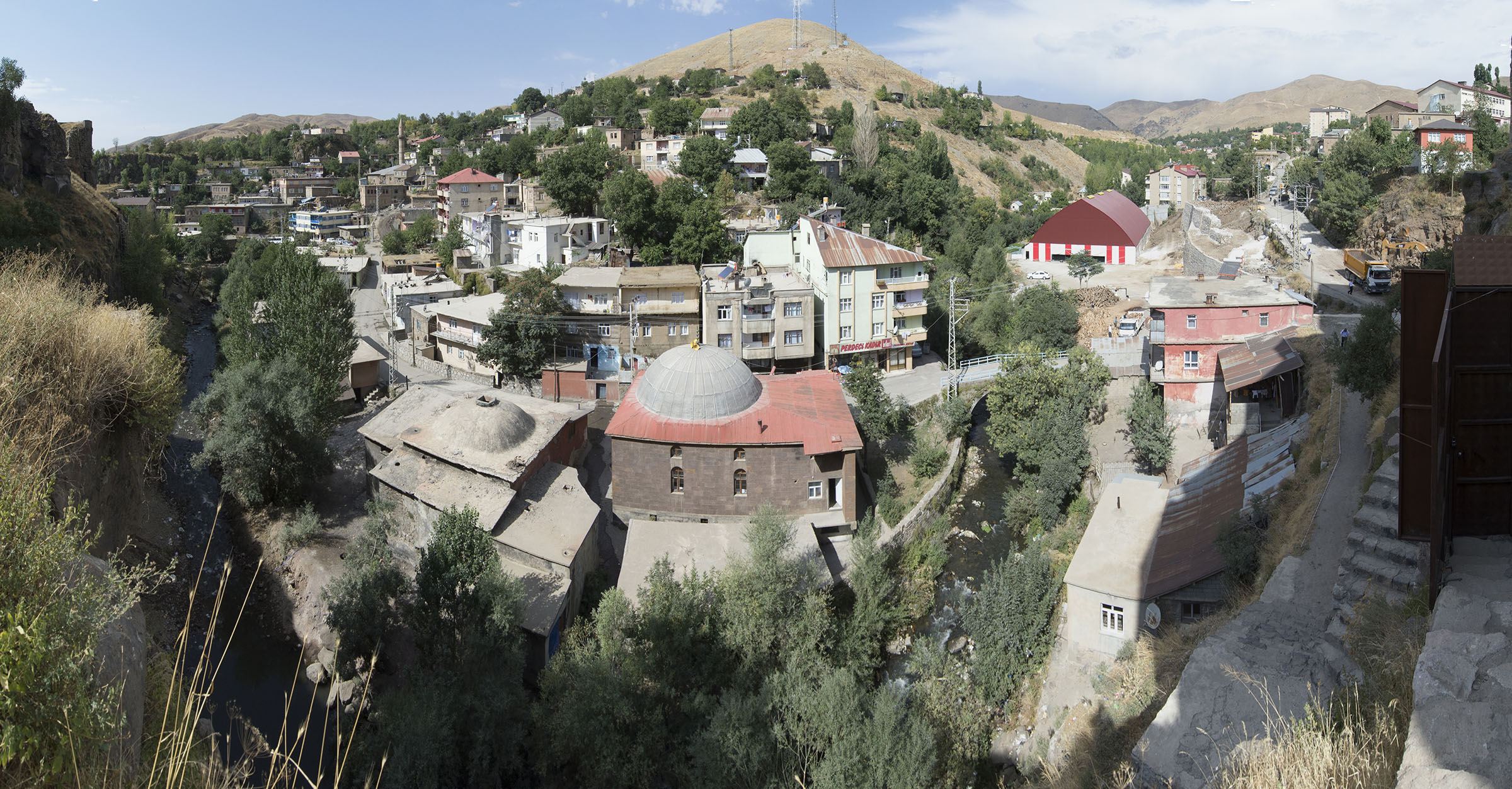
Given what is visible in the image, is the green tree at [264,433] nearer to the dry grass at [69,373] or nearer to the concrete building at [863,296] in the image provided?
the dry grass at [69,373]

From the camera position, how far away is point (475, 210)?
6150 centimetres

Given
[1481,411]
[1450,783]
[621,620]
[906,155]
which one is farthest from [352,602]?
[906,155]

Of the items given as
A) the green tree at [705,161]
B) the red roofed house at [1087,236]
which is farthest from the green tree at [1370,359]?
the green tree at [705,161]

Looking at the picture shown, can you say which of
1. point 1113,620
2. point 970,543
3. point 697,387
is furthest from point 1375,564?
point 697,387

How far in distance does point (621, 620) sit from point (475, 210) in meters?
51.6

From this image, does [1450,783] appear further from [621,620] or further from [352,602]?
[352,602]

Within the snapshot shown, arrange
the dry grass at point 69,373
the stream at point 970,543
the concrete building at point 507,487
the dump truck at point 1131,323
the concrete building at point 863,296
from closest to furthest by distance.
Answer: the dry grass at point 69,373 < the concrete building at point 507,487 < the stream at point 970,543 < the dump truck at point 1131,323 < the concrete building at point 863,296

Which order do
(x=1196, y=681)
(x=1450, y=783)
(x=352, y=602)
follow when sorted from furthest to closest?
(x=352, y=602), (x=1196, y=681), (x=1450, y=783)

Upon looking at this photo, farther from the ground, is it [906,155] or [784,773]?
[906,155]

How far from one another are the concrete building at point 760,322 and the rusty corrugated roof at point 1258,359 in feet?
46.0

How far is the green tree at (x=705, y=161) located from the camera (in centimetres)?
5266

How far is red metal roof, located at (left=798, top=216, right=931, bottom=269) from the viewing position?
33.6 m

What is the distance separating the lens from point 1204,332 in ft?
79.3

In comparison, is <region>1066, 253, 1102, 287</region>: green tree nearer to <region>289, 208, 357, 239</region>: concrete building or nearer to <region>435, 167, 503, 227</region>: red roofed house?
<region>435, 167, 503, 227</region>: red roofed house
